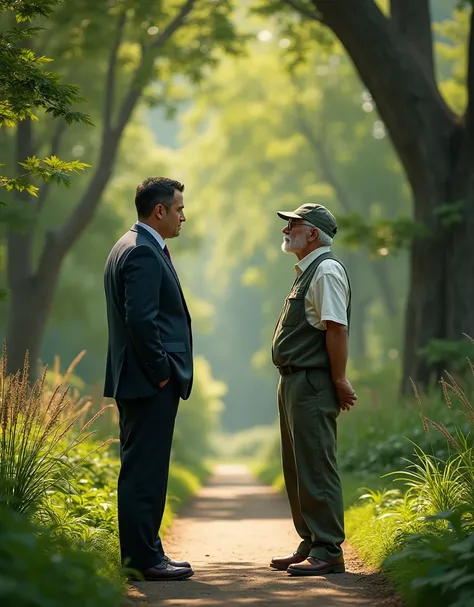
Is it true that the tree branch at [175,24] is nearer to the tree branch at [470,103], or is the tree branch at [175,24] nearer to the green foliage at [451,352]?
the tree branch at [470,103]

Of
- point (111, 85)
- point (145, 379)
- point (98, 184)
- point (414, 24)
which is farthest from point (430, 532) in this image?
point (111, 85)

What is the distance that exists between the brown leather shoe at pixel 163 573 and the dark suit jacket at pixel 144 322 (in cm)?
99

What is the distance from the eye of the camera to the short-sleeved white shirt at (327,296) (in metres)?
6.02

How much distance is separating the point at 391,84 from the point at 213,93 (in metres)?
16.2

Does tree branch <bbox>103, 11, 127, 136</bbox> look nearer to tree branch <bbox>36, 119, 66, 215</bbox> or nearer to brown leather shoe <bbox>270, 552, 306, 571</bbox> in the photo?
tree branch <bbox>36, 119, 66, 215</bbox>

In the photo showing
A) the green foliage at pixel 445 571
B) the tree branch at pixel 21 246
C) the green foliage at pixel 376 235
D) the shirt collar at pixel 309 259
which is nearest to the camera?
the green foliage at pixel 445 571

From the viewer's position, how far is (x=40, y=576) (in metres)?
3.74

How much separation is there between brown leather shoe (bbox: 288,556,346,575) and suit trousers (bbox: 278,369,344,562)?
4cm

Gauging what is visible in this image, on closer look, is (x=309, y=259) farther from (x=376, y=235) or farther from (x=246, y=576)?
(x=376, y=235)

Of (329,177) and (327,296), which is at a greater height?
(329,177)

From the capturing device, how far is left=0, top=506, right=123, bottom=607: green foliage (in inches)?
138

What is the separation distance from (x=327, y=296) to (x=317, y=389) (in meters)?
0.57

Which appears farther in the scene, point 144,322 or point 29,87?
point 29,87

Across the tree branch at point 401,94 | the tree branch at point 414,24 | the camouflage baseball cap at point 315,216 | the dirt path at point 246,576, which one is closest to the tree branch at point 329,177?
the tree branch at point 414,24
